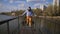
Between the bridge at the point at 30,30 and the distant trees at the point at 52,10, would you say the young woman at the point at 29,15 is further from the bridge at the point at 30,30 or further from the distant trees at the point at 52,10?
the distant trees at the point at 52,10

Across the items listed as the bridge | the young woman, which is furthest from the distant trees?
the bridge

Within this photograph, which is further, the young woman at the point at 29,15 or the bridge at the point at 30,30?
the young woman at the point at 29,15

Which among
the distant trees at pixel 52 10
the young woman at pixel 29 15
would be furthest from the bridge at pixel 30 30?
the distant trees at pixel 52 10

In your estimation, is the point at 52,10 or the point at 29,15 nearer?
the point at 29,15

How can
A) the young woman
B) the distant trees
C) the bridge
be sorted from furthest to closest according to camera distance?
1. the distant trees
2. the young woman
3. the bridge

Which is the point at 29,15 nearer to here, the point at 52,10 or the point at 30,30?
the point at 30,30

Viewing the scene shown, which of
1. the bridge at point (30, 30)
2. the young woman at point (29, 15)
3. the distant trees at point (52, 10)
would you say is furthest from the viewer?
the distant trees at point (52, 10)

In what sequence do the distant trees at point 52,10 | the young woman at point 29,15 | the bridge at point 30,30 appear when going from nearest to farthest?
the bridge at point 30,30 < the young woman at point 29,15 < the distant trees at point 52,10

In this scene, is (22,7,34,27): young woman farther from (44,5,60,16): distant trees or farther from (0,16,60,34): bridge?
(44,5,60,16): distant trees

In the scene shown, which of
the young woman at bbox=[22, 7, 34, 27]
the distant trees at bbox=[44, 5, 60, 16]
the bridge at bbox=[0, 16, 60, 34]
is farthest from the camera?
the distant trees at bbox=[44, 5, 60, 16]

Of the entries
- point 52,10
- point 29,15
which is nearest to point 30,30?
point 29,15

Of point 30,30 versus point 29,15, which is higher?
point 29,15

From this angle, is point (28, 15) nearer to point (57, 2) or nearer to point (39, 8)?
point (39, 8)

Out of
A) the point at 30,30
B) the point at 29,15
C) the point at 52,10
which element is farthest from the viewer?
the point at 52,10
